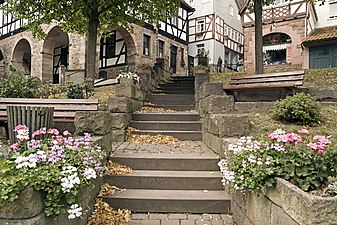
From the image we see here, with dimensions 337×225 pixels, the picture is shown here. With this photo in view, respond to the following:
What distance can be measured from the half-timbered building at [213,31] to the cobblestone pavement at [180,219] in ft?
72.8

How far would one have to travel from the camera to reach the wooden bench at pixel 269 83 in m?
6.45

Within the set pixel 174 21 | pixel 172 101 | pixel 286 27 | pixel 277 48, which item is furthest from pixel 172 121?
pixel 174 21

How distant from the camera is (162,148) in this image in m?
4.93

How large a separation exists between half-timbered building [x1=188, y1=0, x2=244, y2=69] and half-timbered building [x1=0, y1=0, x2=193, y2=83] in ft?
8.04

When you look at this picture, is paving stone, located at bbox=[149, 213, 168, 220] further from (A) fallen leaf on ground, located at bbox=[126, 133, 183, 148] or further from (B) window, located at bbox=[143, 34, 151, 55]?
(B) window, located at bbox=[143, 34, 151, 55]

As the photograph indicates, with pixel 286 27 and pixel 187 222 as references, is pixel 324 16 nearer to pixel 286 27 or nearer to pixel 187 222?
pixel 286 27

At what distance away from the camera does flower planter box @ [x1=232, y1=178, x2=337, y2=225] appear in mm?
1749

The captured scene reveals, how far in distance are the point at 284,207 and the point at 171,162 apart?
2216 millimetres

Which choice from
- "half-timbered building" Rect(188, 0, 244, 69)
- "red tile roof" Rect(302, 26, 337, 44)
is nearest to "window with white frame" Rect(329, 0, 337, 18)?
"red tile roof" Rect(302, 26, 337, 44)

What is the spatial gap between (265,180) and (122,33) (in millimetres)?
17387

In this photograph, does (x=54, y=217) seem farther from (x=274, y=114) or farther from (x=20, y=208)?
(x=274, y=114)

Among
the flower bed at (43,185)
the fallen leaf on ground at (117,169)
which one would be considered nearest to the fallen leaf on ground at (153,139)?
the fallen leaf on ground at (117,169)

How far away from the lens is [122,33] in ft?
60.0

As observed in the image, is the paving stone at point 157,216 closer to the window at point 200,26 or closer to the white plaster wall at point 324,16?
the white plaster wall at point 324,16
